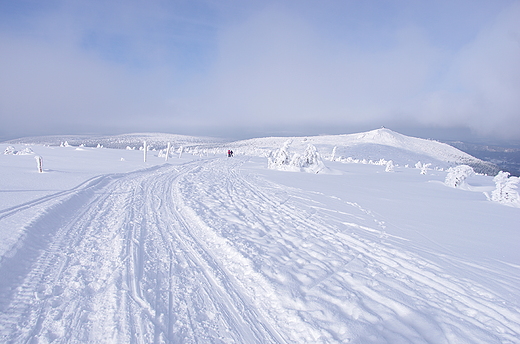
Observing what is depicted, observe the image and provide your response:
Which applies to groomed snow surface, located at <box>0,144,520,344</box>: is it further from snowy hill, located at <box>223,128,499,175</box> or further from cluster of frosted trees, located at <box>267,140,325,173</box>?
snowy hill, located at <box>223,128,499,175</box>

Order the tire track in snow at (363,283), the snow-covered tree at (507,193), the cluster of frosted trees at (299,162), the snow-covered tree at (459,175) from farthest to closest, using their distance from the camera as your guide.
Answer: the cluster of frosted trees at (299,162) < the snow-covered tree at (459,175) < the snow-covered tree at (507,193) < the tire track in snow at (363,283)

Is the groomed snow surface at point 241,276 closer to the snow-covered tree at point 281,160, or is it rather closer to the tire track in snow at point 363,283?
the tire track in snow at point 363,283

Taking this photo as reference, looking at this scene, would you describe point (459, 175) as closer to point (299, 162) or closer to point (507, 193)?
point (507, 193)

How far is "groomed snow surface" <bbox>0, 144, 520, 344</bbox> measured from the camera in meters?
2.96

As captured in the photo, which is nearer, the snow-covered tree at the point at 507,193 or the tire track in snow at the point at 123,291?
the tire track in snow at the point at 123,291

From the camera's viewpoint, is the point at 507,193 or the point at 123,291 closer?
the point at 123,291

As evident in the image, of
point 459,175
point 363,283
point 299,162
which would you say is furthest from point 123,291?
point 459,175

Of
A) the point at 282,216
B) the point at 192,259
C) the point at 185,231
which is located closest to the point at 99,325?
the point at 192,259

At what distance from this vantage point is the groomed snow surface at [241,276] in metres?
2.96

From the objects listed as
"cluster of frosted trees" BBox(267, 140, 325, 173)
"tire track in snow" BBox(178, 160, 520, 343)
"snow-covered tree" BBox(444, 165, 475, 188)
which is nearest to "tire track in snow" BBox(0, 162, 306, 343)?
"tire track in snow" BBox(178, 160, 520, 343)

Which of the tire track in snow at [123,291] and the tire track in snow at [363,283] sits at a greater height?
the tire track in snow at [123,291]

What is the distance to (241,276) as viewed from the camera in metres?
4.15

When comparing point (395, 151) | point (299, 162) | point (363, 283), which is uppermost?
→ point (299, 162)

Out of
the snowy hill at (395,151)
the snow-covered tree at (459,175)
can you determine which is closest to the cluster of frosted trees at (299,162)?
the snow-covered tree at (459,175)
